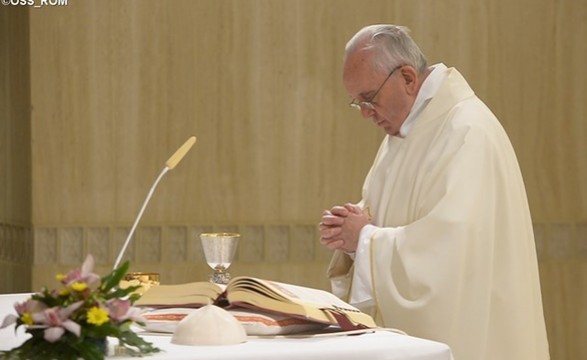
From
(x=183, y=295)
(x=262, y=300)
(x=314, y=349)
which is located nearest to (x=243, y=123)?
(x=183, y=295)

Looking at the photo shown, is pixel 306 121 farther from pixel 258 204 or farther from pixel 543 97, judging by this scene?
pixel 543 97

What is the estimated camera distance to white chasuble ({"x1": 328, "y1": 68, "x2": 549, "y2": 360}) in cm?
444

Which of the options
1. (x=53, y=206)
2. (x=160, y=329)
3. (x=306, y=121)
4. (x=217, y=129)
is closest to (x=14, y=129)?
(x=53, y=206)

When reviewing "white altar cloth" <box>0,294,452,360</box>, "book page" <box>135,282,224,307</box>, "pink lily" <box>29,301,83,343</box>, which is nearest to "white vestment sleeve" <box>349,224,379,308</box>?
"book page" <box>135,282,224,307</box>

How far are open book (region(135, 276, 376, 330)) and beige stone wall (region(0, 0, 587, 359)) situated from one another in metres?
4.10

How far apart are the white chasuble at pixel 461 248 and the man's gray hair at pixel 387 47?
0.22 meters

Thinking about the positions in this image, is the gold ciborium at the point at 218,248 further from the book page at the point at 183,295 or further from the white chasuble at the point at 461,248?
the white chasuble at the point at 461,248

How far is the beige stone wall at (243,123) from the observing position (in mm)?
7336

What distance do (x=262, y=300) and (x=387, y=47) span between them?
2045 millimetres

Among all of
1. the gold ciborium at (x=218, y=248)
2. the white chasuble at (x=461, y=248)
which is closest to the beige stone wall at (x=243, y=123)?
the white chasuble at (x=461, y=248)

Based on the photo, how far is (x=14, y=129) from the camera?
768 centimetres

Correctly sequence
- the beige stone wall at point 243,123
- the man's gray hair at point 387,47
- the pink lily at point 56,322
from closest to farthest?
1. the pink lily at point 56,322
2. the man's gray hair at point 387,47
3. the beige stone wall at point 243,123

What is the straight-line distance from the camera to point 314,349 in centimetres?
277

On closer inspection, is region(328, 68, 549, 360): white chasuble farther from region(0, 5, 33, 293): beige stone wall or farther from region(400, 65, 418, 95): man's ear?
region(0, 5, 33, 293): beige stone wall
